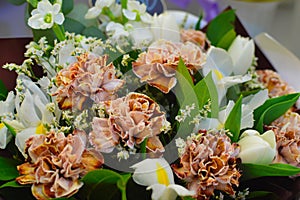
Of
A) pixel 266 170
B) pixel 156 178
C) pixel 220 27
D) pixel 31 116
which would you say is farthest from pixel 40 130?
pixel 220 27

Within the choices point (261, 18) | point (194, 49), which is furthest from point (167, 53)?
point (261, 18)

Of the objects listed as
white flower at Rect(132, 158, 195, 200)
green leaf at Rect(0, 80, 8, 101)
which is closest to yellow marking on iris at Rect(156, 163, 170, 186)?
white flower at Rect(132, 158, 195, 200)

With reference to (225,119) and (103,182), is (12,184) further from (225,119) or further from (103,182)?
(225,119)

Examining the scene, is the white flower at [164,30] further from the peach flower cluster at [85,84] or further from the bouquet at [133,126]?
the peach flower cluster at [85,84]

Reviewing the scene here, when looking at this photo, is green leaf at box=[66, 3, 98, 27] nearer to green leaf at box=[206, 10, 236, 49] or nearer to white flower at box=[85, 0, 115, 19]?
white flower at box=[85, 0, 115, 19]

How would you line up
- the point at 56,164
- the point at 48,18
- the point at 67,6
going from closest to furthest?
the point at 56,164, the point at 48,18, the point at 67,6

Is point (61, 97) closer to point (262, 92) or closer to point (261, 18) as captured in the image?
point (262, 92)
